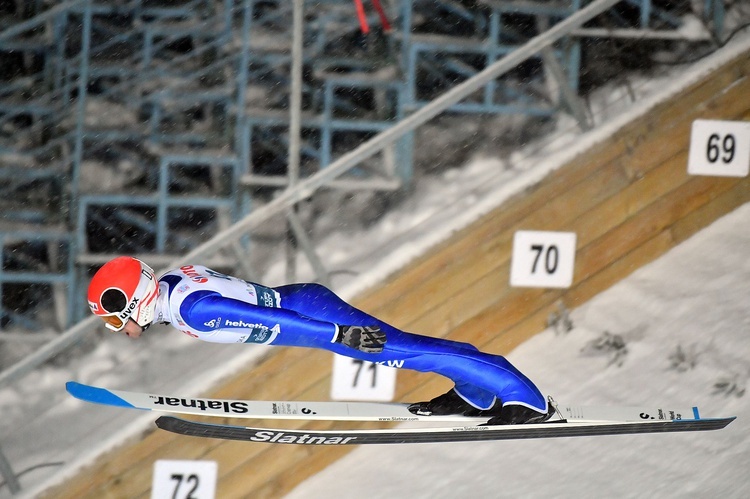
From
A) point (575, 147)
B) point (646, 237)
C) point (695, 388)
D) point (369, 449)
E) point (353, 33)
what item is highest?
point (353, 33)

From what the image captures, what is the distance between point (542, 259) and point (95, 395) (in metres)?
2.52

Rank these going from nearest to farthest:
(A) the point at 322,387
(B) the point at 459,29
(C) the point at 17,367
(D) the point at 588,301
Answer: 1. (C) the point at 17,367
2. (A) the point at 322,387
3. (D) the point at 588,301
4. (B) the point at 459,29

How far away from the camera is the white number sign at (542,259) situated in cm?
684

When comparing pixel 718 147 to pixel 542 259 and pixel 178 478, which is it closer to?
pixel 542 259

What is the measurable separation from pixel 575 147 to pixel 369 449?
1.86 meters

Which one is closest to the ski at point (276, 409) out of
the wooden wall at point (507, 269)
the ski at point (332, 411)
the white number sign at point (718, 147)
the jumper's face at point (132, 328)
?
the ski at point (332, 411)

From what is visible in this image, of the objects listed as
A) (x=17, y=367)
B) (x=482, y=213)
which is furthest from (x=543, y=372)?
(x=17, y=367)

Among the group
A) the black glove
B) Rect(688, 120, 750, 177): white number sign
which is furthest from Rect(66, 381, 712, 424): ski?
Rect(688, 120, 750, 177): white number sign

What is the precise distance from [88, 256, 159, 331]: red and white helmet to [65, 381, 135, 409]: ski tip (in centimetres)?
48

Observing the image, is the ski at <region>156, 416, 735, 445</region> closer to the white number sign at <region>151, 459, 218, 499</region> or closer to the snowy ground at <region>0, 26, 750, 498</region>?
the snowy ground at <region>0, 26, 750, 498</region>

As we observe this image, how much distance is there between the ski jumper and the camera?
5133mm

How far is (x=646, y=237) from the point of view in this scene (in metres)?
7.16

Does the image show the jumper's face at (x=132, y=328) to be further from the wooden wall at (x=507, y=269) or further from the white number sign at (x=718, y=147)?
the white number sign at (x=718, y=147)

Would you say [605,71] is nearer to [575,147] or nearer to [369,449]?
[575,147]
